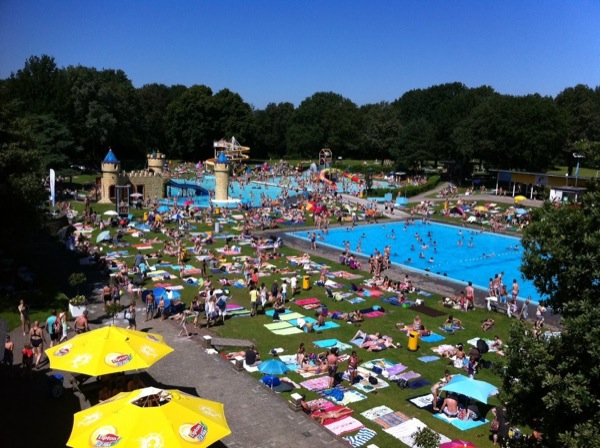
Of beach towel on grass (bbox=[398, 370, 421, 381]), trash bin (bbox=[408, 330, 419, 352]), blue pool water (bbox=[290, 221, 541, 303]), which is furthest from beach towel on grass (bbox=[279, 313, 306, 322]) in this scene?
blue pool water (bbox=[290, 221, 541, 303])

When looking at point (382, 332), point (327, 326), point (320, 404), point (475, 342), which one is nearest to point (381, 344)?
point (382, 332)

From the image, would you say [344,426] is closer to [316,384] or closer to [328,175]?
[316,384]

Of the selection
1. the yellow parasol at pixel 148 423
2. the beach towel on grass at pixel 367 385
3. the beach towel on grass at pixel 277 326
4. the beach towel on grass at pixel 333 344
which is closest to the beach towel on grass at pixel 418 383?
the beach towel on grass at pixel 367 385

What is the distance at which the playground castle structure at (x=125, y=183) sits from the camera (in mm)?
45438

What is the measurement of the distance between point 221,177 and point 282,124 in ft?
196

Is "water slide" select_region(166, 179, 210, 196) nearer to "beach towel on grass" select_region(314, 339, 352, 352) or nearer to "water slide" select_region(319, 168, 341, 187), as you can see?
"water slide" select_region(319, 168, 341, 187)

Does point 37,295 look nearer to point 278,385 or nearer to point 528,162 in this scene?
point 278,385

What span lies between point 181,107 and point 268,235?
56897mm

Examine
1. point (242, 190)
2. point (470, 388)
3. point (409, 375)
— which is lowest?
point (409, 375)

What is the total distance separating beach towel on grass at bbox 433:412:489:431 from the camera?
43.4 ft

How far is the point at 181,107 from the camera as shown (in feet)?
288

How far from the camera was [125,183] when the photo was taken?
155ft

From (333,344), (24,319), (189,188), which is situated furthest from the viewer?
(189,188)

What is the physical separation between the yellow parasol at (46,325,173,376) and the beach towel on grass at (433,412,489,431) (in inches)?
282
